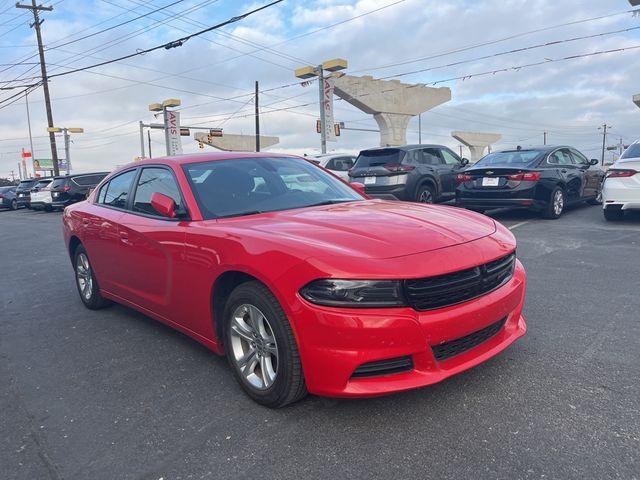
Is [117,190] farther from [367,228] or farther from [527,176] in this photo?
[527,176]

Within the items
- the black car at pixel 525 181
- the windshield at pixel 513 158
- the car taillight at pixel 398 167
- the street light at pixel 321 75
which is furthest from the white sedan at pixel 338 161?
the street light at pixel 321 75

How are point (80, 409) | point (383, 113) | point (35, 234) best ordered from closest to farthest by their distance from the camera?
point (80, 409) < point (35, 234) < point (383, 113)

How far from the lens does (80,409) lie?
Answer: 10.2ft

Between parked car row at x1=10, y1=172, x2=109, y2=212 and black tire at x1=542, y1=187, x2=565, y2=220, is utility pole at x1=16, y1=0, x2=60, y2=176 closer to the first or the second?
parked car row at x1=10, y1=172, x2=109, y2=212

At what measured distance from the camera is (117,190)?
4855 millimetres

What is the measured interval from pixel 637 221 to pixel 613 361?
7.13m

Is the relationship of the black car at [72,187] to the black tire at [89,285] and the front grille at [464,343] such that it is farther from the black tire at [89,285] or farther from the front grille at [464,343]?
the front grille at [464,343]

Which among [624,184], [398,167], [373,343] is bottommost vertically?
[373,343]

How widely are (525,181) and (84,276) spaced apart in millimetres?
7652

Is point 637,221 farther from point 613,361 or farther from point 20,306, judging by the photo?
point 20,306

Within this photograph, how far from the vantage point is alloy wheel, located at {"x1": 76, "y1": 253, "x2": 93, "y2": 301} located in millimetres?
5220

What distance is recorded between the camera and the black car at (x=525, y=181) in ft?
31.2

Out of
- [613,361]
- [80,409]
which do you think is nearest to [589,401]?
[613,361]

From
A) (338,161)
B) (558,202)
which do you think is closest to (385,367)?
(558,202)
